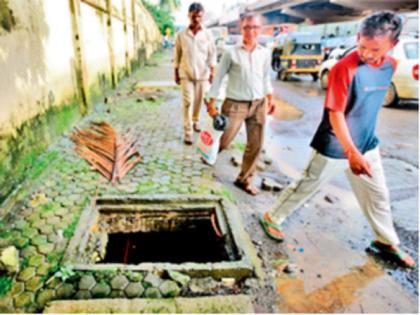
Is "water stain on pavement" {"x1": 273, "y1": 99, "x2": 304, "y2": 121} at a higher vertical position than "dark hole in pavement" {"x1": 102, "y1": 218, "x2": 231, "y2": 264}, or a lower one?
higher

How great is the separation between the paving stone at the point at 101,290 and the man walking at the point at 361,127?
63.7 inches

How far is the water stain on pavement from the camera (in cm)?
784

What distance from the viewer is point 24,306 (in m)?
2.00

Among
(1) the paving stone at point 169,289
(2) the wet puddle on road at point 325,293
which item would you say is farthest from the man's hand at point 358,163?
(1) the paving stone at point 169,289

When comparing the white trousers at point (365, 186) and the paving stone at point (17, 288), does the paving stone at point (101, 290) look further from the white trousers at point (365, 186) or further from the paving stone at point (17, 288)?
the white trousers at point (365, 186)

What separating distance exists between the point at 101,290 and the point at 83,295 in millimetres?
111

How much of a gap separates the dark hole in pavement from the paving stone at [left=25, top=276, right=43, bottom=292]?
0.87m

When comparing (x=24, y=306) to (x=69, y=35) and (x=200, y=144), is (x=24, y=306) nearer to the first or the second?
(x=200, y=144)

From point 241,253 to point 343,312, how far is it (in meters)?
0.79

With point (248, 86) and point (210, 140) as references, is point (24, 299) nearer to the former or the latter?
point (210, 140)

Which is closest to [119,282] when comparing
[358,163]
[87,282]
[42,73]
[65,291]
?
[87,282]

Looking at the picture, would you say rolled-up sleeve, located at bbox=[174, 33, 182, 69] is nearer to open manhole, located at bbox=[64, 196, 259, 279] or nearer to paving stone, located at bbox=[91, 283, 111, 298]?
open manhole, located at bbox=[64, 196, 259, 279]

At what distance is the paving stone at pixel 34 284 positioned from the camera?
211cm

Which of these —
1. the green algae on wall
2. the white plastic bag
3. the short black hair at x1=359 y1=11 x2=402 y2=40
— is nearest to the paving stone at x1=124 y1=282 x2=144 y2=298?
the green algae on wall
